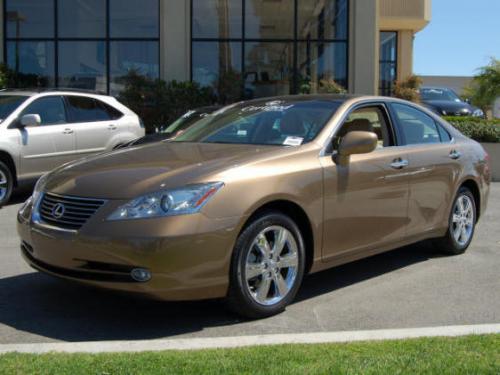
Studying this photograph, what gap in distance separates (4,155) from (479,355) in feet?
25.4

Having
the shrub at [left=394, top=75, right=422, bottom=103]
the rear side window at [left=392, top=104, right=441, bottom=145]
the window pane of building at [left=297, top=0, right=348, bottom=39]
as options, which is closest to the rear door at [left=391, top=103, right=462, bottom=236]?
the rear side window at [left=392, top=104, right=441, bottom=145]

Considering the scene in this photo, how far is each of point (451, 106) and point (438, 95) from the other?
179 cm

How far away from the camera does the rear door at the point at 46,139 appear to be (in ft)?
33.1

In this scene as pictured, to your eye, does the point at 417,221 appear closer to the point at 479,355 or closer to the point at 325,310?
the point at 325,310

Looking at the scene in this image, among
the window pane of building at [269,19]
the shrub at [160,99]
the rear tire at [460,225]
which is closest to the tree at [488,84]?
the window pane of building at [269,19]

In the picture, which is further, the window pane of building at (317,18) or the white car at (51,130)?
the window pane of building at (317,18)

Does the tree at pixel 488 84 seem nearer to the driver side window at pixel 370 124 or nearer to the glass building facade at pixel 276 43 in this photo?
the glass building facade at pixel 276 43

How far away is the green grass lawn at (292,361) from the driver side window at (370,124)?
213 cm

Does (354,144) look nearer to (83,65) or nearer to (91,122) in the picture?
(91,122)

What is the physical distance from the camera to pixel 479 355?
3926 mm

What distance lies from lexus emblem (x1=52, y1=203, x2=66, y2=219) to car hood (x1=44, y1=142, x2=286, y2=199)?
0.10m

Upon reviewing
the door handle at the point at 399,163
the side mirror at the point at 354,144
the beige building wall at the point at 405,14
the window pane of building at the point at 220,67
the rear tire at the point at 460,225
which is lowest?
the rear tire at the point at 460,225

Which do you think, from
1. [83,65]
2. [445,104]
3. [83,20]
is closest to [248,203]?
[83,65]

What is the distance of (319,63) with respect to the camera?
1966 centimetres
